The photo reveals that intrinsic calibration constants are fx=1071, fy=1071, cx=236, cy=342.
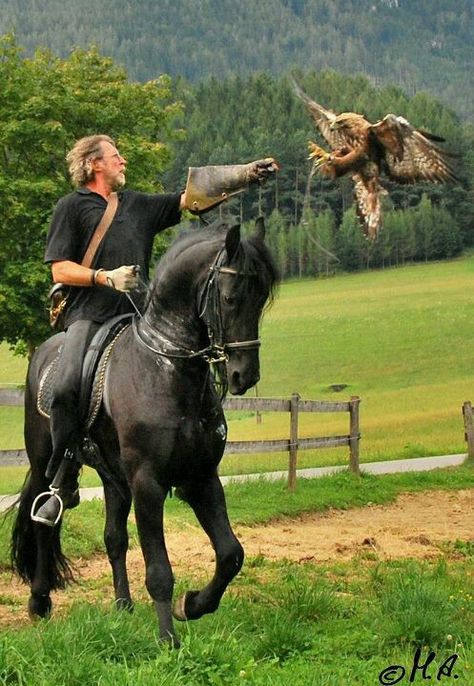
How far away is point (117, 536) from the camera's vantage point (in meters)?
7.23

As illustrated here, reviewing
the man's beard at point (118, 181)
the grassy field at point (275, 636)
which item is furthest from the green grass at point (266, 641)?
the man's beard at point (118, 181)

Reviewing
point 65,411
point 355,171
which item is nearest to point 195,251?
point 65,411

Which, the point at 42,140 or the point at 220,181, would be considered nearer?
the point at 220,181

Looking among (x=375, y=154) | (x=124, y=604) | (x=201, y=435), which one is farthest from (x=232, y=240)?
(x=375, y=154)

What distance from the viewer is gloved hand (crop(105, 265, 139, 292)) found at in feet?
20.2

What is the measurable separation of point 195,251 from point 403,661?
248 centimetres

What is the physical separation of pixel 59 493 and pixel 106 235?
1.69m

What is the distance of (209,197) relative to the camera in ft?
21.3

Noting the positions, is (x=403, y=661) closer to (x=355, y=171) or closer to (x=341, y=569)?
(x=341, y=569)

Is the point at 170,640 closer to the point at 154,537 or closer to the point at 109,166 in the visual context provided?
the point at 154,537

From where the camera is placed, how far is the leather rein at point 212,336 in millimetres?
5637

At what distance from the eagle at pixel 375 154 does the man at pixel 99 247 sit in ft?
7.84

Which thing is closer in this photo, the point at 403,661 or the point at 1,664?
the point at 1,664

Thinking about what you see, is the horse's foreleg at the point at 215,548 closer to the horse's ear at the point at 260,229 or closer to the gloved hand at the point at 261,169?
the horse's ear at the point at 260,229
